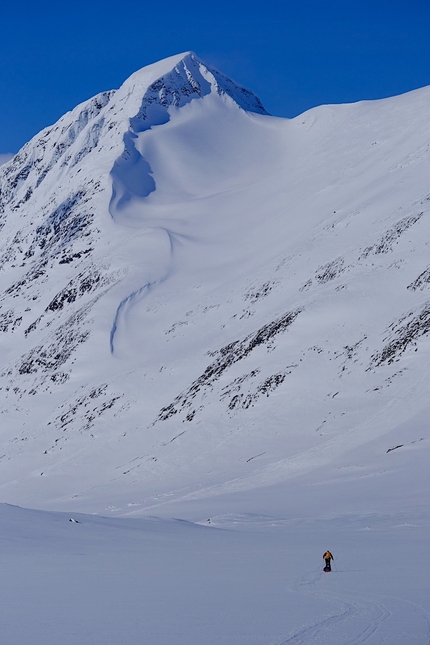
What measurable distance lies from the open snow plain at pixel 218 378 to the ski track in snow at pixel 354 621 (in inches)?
2.9

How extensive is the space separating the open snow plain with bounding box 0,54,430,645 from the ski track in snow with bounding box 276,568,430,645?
0.07 meters

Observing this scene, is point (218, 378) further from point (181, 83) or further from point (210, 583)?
point (181, 83)

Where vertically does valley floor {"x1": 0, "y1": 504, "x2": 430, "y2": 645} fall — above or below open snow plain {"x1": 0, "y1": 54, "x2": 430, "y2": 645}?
below

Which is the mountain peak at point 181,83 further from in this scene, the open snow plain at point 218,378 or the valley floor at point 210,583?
the valley floor at point 210,583

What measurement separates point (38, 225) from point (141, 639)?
139m

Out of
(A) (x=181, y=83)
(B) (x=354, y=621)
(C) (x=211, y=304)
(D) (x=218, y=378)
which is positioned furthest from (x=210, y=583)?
(A) (x=181, y=83)

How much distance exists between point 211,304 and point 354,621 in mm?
71106

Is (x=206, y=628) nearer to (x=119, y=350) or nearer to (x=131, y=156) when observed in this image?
(x=119, y=350)

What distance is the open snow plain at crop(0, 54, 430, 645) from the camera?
17562 millimetres


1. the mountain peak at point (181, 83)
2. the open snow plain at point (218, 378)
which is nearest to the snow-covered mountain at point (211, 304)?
the open snow plain at point (218, 378)

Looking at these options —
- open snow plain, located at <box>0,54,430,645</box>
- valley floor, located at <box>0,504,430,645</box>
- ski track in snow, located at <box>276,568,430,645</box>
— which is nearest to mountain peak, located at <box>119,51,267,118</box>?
open snow plain, located at <box>0,54,430,645</box>

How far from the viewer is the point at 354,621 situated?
14.9 meters

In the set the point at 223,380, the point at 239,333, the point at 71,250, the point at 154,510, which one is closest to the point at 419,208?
the point at 239,333

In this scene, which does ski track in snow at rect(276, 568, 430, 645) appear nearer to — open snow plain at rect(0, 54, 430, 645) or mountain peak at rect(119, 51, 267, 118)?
open snow plain at rect(0, 54, 430, 645)
